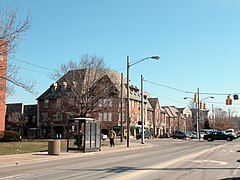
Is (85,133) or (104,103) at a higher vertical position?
(104,103)

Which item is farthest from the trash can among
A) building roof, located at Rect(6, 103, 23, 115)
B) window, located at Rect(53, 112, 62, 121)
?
building roof, located at Rect(6, 103, 23, 115)

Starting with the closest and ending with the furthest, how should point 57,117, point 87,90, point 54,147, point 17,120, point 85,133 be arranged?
point 54,147 < point 85,133 < point 87,90 < point 57,117 < point 17,120

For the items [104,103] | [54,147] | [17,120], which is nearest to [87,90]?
[104,103]

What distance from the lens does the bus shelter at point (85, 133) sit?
86.4ft

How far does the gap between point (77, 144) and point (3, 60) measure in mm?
8160

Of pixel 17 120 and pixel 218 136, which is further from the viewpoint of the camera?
pixel 17 120

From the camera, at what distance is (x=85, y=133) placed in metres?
26.1

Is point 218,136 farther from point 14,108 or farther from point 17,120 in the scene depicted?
point 14,108

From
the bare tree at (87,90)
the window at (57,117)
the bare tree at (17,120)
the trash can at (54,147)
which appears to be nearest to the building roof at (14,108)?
the bare tree at (17,120)

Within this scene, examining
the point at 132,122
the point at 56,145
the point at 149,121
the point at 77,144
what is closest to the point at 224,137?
the point at 132,122

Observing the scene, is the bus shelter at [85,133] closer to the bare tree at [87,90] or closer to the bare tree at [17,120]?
the bare tree at [87,90]

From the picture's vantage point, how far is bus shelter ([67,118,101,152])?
2634 centimetres

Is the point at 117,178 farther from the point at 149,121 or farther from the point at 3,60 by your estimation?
the point at 149,121

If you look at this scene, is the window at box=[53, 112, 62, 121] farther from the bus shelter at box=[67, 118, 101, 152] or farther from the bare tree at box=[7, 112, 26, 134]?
the bus shelter at box=[67, 118, 101, 152]
